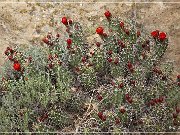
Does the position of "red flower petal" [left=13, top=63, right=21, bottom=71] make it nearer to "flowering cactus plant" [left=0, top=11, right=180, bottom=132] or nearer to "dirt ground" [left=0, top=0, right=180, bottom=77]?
"flowering cactus plant" [left=0, top=11, right=180, bottom=132]

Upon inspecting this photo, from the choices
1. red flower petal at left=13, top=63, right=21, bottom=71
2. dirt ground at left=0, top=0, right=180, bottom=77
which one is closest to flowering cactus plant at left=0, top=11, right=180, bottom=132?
red flower petal at left=13, top=63, right=21, bottom=71

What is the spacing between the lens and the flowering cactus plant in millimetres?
5891

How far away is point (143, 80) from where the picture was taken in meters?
6.35

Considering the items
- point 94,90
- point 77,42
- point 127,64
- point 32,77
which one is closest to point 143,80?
point 127,64

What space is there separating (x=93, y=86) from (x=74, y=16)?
5.46 ft

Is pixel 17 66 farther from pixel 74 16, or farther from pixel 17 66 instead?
pixel 74 16

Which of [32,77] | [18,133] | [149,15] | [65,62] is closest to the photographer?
[18,133]

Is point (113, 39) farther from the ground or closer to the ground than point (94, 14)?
closer to the ground

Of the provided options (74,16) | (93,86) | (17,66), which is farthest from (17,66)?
(74,16)

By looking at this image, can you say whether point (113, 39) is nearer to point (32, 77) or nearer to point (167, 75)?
point (167, 75)

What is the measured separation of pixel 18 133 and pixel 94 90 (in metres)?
1.32

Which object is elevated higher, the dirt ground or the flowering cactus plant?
the dirt ground

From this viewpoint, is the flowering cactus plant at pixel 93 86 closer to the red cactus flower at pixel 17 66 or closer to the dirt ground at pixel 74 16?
the red cactus flower at pixel 17 66

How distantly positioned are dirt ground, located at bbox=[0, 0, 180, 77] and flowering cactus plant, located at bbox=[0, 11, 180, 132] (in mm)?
502
